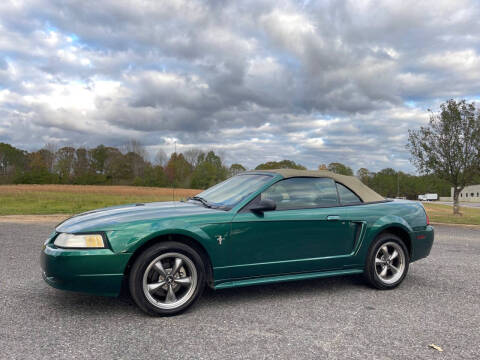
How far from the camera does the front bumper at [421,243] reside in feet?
16.6

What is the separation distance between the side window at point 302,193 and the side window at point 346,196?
79 mm

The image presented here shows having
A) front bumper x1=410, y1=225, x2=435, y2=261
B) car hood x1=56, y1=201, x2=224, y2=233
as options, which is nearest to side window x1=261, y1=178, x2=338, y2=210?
car hood x1=56, y1=201, x2=224, y2=233

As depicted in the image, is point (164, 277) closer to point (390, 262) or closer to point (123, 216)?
point (123, 216)

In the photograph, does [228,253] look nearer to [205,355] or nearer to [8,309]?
[205,355]

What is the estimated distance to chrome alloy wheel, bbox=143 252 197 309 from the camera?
12.1ft

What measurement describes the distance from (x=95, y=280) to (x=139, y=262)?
42cm

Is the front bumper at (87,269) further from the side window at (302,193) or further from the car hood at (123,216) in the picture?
the side window at (302,193)

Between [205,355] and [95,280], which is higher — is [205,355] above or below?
below

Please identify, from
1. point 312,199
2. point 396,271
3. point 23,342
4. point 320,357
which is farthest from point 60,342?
point 396,271

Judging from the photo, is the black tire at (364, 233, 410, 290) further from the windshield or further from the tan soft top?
the windshield

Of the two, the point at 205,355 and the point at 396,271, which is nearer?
the point at 205,355

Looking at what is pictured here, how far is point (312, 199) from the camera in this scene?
459 centimetres

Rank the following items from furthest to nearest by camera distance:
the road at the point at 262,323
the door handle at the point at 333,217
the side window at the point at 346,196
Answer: the side window at the point at 346,196 → the door handle at the point at 333,217 → the road at the point at 262,323

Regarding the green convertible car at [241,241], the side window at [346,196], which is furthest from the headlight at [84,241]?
the side window at [346,196]
